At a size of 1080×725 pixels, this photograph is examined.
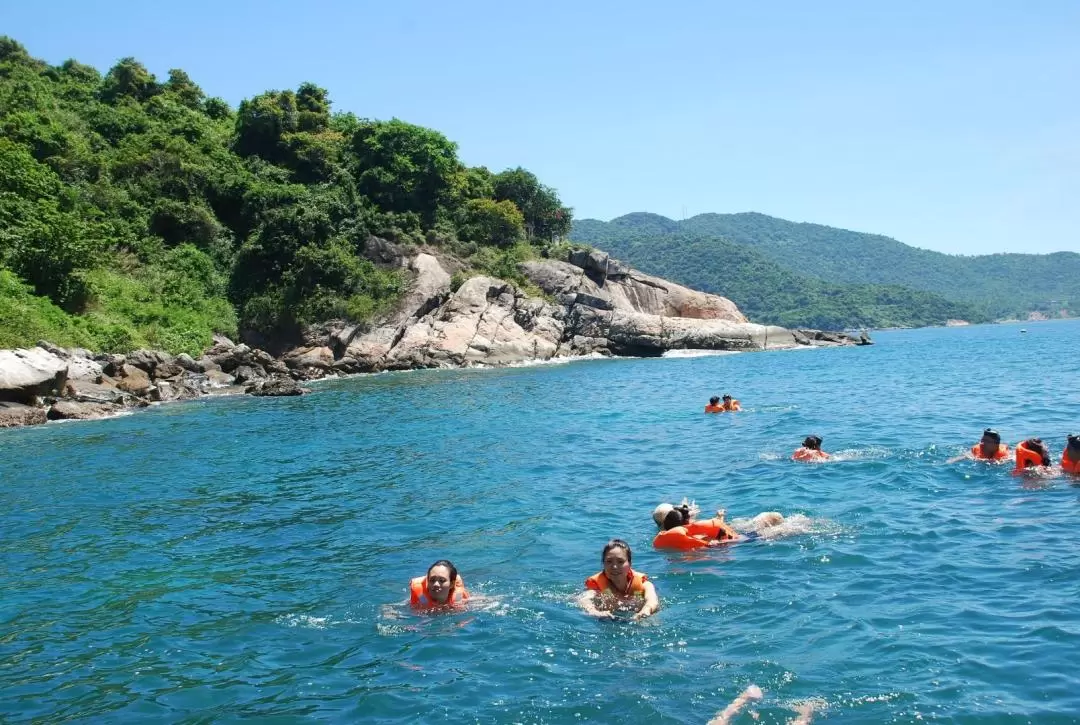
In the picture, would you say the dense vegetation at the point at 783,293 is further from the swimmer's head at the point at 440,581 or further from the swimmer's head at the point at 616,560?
the swimmer's head at the point at 440,581

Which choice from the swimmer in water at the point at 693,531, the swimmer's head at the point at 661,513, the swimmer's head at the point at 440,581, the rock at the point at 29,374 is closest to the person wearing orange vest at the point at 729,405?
the swimmer in water at the point at 693,531

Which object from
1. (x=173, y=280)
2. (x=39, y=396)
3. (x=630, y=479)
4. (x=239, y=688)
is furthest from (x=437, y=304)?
(x=239, y=688)

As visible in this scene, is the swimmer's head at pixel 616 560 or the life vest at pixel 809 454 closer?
the swimmer's head at pixel 616 560

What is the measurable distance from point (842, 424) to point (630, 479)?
8.55 metres

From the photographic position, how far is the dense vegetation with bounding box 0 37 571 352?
36.4m

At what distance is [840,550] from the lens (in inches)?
397

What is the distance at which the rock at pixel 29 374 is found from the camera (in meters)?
26.9

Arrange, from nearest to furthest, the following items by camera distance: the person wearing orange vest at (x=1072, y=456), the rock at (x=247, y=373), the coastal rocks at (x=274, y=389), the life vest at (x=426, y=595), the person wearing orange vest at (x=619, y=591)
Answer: the person wearing orange vest at (x=619, y=591), the life vest at (x=426, y=595), the person wearing orange vest at (x=1072, y=456), the coastal rocks at (x=274, y=389), the rock at (x=247, y=373)

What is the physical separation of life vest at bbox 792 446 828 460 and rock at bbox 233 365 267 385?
28023 millimetres

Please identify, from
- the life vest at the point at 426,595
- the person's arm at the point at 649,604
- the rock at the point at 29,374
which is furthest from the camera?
the rock at the point at 29,374

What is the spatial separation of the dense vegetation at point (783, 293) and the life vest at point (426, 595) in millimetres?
139055

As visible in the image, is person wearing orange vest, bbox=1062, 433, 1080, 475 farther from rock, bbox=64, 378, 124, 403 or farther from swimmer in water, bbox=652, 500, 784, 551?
rock, bbox=64, 378, 124, 403

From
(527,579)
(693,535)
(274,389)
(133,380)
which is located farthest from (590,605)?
(133,380)

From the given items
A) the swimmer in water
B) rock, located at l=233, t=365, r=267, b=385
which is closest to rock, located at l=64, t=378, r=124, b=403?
rock, located at l=233, t=365, r=267, b=385
